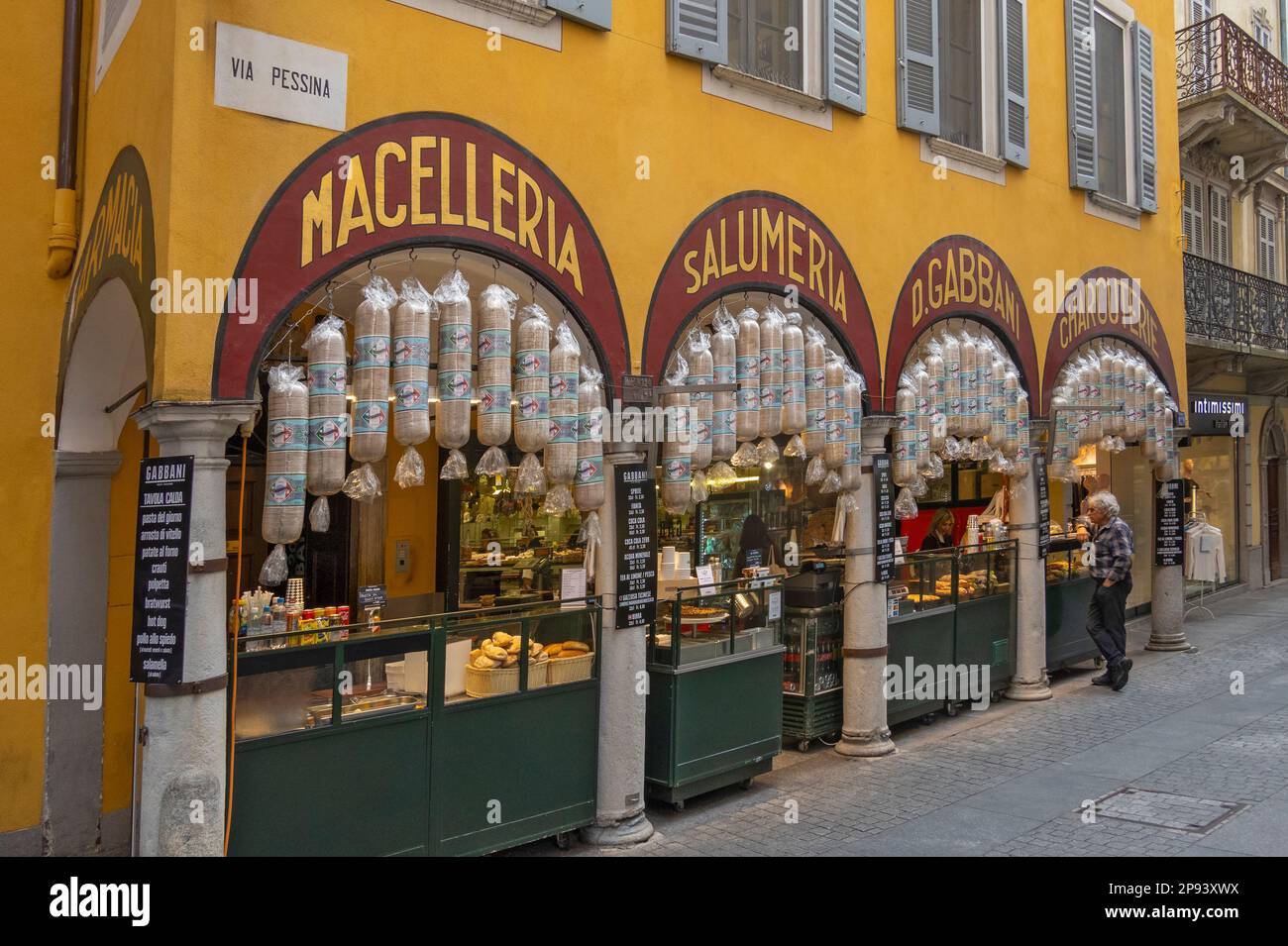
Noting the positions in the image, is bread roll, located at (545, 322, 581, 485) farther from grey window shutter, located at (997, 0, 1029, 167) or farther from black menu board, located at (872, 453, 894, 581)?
A: grey window shutter, located at (997, 0, 1029, 167)

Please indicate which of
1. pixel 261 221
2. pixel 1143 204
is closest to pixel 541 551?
pixel 261 221

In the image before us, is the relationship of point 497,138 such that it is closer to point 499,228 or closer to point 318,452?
point 499,228

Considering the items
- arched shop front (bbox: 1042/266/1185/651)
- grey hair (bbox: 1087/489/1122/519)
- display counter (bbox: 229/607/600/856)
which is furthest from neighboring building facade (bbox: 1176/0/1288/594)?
display counter (bbox: 229/607/600/856)

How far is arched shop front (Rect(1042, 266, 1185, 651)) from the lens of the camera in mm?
11852

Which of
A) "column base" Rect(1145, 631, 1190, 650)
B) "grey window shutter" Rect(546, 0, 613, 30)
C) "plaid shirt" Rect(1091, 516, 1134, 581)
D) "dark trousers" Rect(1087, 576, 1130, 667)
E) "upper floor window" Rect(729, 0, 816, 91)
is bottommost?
"column base" Rect(1145, 631, 1190, 650)

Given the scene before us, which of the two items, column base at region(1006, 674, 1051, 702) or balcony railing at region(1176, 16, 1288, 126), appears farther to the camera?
balcony railing at region(1176, 16, 1288, 126)

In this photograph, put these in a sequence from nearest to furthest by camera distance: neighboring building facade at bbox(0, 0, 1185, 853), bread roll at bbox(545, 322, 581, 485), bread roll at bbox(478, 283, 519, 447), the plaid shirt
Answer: neighboring building facade at bbox(0, 0, 1185, 853) → bread roll at bbox(478, 283, 519, 447) → bread roll at bbox(545, 322, 581, 485) → the plaid shirt

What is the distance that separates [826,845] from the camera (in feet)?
22.5

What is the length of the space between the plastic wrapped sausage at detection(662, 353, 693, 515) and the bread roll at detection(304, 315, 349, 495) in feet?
8.04

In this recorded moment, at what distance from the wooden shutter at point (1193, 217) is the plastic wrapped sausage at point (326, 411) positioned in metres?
16.1

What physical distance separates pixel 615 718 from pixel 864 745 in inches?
119

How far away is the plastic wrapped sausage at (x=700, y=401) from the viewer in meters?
7.43

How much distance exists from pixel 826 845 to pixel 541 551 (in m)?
4.89

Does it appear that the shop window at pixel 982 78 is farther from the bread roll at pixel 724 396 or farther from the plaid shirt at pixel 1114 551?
the plaid shirt at pixel 1114 551
